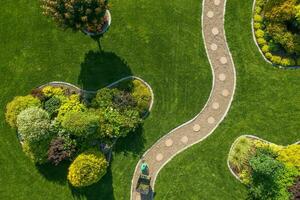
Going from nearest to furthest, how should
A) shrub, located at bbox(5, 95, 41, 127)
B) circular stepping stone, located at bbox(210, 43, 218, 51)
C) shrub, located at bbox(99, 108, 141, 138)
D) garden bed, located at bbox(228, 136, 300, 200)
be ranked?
garden bed, located at bbox(228, 136, 300, 200) < shrub, located at bbox(99, 108, 141, 138) < shrub, located at bbox(5, 95, 41, 127) < circular stepping stone, located at bbox(210, 43, 218, 51)

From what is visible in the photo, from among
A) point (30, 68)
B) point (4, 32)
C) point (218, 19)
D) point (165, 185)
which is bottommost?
point (165, 185)

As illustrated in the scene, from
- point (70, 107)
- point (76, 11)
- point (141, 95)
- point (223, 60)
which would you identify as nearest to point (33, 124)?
point (70, 107)

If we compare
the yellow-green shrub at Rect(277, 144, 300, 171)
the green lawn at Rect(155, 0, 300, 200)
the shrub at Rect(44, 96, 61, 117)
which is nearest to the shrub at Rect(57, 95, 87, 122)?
the shrub at Rect(44, 96, 61, 117)

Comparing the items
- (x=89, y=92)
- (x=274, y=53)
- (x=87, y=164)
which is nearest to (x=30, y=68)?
(x=89, y=92)

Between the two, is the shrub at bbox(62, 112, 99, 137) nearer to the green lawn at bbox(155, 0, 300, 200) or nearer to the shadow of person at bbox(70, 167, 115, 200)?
the shadow of person at bbox(70, 167, 115, 200)

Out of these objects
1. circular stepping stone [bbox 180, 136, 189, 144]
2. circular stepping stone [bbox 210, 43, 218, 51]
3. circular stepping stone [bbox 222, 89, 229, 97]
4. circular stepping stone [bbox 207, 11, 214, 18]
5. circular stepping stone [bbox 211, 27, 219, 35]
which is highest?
circular stepping stone [bbox 207, 11, 214, 18]

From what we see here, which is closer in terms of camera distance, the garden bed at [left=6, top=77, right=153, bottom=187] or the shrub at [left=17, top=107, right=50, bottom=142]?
the shrub at [left=17, top=107, right=50, bottom=142]

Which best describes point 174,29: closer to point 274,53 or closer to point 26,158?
point 274,53

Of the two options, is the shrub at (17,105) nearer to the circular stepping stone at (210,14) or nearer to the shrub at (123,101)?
the shrub at (123,101)
